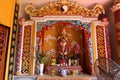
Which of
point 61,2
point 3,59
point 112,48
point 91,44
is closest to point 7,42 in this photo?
point 3,59

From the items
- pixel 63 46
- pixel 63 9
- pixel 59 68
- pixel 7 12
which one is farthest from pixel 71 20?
pixel 7 12

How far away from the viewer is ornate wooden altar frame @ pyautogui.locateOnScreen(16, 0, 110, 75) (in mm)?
2580

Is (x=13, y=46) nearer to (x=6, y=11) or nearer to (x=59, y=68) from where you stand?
(x=6, y=11)

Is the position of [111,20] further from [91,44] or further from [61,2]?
[61,2]

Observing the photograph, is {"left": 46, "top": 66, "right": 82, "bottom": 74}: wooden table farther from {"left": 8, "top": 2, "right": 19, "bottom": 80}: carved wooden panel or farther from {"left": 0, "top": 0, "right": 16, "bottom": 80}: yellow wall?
{"left": 0, "top": 0, "right": 16, "bottom": 80}: yellow wall

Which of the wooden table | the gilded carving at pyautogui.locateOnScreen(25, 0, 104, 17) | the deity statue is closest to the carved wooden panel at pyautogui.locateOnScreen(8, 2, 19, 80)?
the gilded carving at pyautogui.locateOnScreen(25, 0, 104, 17)

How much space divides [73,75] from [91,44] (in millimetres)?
679

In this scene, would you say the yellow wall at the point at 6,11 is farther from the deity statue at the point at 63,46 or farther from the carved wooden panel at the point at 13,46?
the deity statue at the point at 63,46

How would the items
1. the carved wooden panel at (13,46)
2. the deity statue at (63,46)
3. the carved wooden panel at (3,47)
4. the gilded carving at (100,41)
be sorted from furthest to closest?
the deity statue at (63,46) → the gilded carving at (100,41) → the carved wooden panel at (13,46) → the carved wooden panel at (3,47)

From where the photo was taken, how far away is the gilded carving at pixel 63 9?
8.75 ft

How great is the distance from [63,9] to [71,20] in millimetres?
268

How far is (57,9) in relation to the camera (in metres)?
2.70

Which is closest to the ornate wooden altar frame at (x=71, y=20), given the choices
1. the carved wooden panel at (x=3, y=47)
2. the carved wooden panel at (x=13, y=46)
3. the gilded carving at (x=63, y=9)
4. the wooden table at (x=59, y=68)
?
the gilded carving at (x=63, y=9)

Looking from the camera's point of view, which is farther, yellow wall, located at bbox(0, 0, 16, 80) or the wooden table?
the wooden table
